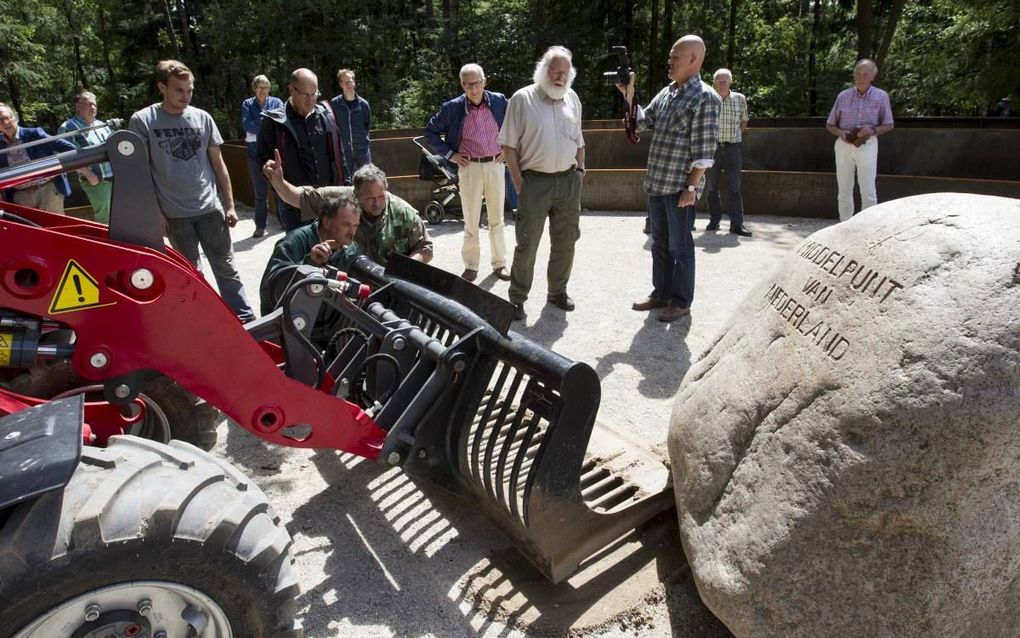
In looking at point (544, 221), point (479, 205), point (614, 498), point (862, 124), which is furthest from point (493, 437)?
point (862, 124)

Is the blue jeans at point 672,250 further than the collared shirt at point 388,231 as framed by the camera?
Yes

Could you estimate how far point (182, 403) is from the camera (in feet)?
10.7

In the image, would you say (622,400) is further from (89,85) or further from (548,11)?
(89,85)

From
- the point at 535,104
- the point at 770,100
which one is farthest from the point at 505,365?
the point at 770,100

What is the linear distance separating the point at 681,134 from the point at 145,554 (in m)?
4.29

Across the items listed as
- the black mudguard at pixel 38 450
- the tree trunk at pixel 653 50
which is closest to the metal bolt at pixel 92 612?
the black mudguard at pixel 38 450

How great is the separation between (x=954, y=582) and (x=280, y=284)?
9.39 feet

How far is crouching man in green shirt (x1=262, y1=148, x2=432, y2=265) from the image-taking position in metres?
4.00

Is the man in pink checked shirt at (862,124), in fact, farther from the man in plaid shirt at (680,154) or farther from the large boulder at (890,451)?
the large boulder at (890,451)

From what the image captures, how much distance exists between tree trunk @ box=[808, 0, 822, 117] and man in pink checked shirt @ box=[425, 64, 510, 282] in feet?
58.0

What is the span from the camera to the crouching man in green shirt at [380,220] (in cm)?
400

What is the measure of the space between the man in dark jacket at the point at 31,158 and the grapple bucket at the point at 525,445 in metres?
4.83

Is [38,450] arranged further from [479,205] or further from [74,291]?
[479,205]

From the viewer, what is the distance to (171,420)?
325cm
